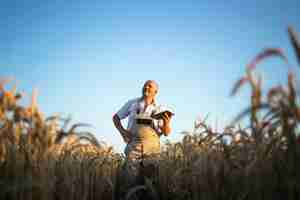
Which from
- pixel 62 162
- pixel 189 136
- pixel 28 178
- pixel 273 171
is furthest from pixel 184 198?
pixel 28 178

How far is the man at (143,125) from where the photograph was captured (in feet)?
18.8

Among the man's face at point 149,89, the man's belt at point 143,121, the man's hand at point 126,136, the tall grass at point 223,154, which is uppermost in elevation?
the man's face at point 149,89

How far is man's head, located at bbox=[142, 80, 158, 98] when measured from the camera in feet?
19.8

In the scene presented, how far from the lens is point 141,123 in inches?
229

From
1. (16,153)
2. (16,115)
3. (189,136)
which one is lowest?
(16,153)

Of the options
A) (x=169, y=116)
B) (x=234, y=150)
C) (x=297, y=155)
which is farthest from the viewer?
(x=169, y=116)

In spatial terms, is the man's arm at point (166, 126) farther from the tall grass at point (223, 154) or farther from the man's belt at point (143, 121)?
the tall grass at point (223, 154)

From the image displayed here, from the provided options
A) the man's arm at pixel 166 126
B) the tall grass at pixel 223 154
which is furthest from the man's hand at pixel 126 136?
the tall grass at pixel 223 154

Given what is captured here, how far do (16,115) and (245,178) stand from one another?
1.73 m

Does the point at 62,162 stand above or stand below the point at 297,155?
above

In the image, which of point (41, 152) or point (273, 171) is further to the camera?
point (41, 152)

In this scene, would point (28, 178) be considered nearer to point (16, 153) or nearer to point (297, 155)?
point (16, 153)

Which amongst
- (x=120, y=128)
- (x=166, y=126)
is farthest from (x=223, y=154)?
(x=120, y=128)

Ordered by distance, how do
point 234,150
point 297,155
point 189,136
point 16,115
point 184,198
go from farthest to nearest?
point 189,136 → point 184,198 → point 234,150 → point 16,115 → point 297,155
